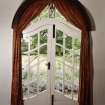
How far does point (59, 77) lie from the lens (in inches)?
191

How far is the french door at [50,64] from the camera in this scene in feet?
15.7

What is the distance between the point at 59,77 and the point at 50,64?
319mm

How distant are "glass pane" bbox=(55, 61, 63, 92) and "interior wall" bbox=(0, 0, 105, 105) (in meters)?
0.68

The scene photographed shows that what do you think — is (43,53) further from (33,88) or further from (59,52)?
(33,88)

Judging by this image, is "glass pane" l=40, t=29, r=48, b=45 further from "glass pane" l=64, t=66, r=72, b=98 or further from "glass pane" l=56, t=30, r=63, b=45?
"glass pane" l=64, t=66, r=72, b=98

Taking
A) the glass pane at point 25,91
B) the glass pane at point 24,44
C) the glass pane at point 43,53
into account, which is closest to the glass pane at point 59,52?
the glass pane at point 43,53

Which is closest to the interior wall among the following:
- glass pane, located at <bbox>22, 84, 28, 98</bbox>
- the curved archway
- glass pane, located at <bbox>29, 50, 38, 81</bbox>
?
the curved archway

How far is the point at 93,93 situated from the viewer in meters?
4.87

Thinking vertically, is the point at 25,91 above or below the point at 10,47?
below

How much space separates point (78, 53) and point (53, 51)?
496 millimetres

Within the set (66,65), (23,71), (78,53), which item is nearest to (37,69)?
(23,71)

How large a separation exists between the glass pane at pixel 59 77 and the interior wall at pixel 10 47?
2.22 ft

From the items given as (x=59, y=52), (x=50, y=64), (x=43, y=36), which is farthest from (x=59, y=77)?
(x=43, y=36)

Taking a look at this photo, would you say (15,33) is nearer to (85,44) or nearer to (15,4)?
(15,4)
